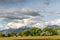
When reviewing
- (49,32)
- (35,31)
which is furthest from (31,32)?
(49,32)

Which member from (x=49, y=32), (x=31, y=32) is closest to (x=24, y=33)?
(x=31, y=32)

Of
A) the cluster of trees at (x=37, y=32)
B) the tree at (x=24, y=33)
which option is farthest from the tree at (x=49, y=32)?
the tree at (x=24, y=33)

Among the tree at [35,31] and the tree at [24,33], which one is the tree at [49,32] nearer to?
the tree at [35,31]

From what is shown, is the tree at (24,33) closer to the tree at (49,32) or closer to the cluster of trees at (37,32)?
the cluster of trees at (37,32)

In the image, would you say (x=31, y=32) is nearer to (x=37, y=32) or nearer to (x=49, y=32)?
(x=37, y=32)

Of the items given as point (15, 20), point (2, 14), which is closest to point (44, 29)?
point (15, 20)

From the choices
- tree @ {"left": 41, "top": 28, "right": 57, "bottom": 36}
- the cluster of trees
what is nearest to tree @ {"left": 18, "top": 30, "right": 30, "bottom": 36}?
the cluster of trees

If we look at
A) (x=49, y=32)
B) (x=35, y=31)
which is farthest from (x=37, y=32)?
(x=49, y=32)

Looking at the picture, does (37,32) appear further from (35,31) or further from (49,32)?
(49,32)

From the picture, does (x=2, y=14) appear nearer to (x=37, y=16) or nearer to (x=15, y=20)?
(x=15, y=20)

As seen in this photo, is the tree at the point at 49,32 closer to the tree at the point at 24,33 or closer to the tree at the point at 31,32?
the tree at the point at 31,32

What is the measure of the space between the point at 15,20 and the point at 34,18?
0.73 feet

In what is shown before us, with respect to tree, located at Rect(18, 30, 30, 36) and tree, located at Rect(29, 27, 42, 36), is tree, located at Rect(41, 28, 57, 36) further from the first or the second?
tree, located at Rect(18, 30, 30, 36)

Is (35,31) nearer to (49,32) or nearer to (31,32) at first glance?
(31,32)
